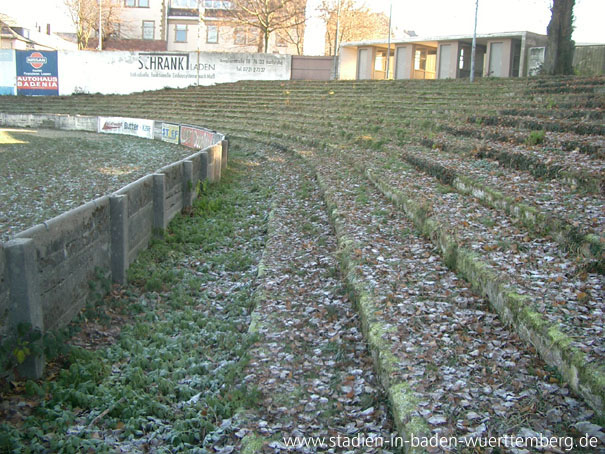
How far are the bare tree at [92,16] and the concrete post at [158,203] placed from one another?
2347 inches

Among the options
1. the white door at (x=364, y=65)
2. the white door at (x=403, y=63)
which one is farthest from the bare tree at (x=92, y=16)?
the white door at (x=403, y=63)

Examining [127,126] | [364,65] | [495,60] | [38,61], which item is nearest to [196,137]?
[127,126]

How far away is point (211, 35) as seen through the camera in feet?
206

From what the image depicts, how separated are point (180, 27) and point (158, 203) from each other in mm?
59154

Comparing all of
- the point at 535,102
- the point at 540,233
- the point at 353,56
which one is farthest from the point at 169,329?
the point at 353,56

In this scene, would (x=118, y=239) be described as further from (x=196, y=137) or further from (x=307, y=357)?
(x=196, y=137)

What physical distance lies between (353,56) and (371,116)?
840 inches

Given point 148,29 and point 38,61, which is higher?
point 148,29

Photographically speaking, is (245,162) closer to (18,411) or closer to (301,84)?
(18,411)

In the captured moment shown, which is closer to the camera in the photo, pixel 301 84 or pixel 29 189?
pixel 29 189

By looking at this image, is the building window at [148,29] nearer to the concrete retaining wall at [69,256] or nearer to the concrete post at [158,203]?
the concrete post at [158,203]

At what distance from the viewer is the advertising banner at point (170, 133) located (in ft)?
86.7

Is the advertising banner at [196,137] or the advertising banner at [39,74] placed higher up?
the advertising banner at [39,74]

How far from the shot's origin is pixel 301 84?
3738 centimetres
